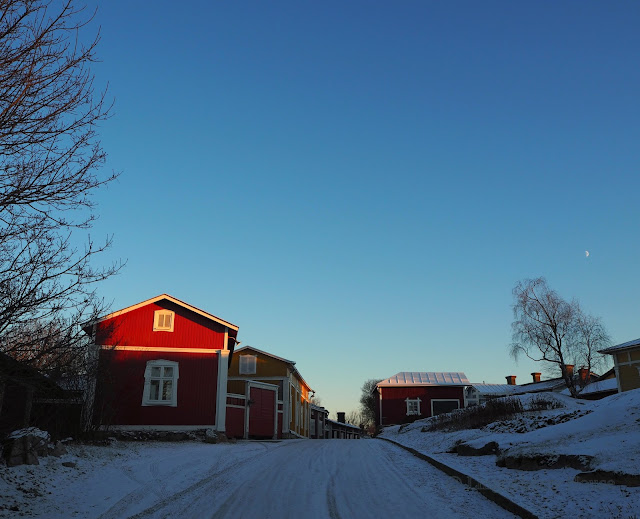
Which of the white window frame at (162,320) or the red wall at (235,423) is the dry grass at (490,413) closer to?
the red wall at (235,423)

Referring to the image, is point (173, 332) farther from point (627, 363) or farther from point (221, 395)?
point (627, 363)

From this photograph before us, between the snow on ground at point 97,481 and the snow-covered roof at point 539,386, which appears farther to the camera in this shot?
the snow-covered roof at point 539,386

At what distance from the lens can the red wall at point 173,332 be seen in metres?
24.0

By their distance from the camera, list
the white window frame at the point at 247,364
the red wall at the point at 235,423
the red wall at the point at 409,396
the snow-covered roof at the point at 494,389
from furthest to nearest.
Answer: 1. the snow-covered roof at the point at 494,389
2. the red wall at the point at 409,396
3. the white window frame at the point at 247,364
4. the red wall at the point at 235,423

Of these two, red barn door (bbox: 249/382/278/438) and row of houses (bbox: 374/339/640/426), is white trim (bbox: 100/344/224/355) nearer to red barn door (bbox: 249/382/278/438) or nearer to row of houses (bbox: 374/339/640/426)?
red barn door (bbox: 249/382/278/438)

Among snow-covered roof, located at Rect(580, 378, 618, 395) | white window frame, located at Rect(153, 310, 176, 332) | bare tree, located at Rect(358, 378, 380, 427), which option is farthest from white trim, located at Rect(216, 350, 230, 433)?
bare tree, located at Rect(358, 378, 380, 427)

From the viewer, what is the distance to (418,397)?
173 feet

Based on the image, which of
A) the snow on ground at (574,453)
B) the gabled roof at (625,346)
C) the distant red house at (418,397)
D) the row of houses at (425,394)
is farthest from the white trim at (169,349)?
the distant red house at (418,397)

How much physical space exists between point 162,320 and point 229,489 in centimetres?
1526

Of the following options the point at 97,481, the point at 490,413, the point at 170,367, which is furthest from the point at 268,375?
the point at 97,481

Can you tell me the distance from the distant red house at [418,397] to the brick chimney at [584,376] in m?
10.4

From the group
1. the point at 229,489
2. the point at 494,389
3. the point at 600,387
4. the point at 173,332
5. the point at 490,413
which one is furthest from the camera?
the point at 494,389

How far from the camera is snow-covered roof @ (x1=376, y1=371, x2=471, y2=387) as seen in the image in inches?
2073

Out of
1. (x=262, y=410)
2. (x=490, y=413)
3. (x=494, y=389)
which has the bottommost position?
(x=490, y=413)
